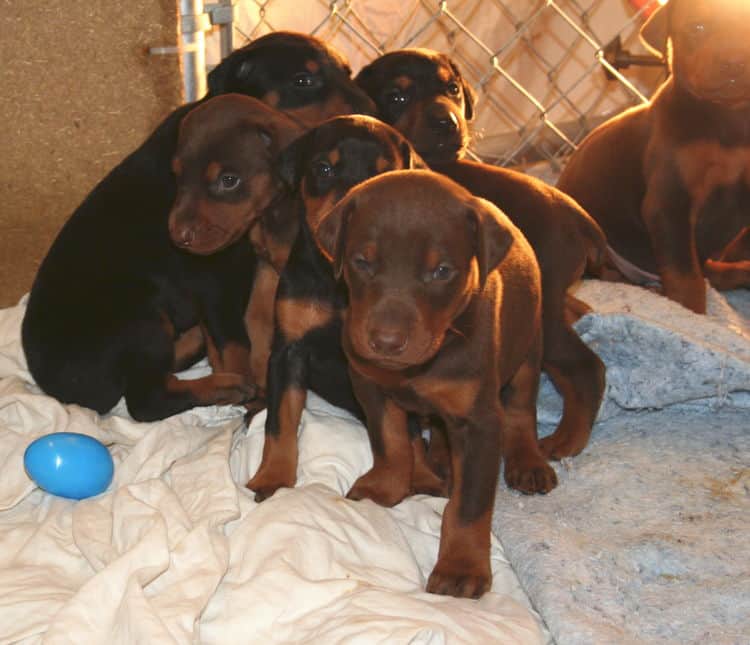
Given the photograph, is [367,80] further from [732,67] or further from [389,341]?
[389,341]

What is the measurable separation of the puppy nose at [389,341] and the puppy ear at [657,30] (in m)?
2.31

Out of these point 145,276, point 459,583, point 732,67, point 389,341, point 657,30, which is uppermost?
point 732,67

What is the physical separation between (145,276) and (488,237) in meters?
1.51

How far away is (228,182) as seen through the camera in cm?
354

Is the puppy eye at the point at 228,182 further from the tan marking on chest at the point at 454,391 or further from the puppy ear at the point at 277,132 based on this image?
the tan marking on chest at the point at 454,391

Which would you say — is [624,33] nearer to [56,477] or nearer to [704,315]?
[704,315]

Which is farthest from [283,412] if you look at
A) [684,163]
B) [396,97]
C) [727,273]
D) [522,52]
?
[522,52]

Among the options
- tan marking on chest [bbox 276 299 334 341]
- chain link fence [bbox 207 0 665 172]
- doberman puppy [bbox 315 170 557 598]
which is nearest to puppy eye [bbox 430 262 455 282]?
doberman puppy [bbox 315 170 557 598]

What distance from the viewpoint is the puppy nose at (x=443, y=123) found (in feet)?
13.2

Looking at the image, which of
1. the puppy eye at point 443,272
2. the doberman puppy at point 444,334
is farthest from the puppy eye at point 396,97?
the puppy eye at point 443,272

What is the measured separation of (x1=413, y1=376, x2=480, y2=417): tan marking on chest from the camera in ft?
9.71

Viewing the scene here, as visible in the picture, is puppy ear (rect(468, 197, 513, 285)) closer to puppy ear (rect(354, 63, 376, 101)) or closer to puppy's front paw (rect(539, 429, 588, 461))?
puppy's front paw (rect(539, 429, 588, 461))

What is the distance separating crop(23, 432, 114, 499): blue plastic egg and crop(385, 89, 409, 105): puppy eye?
5.66ft

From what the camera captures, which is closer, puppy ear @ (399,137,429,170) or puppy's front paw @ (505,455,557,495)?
puppy ear @ (399,137,429,170)
